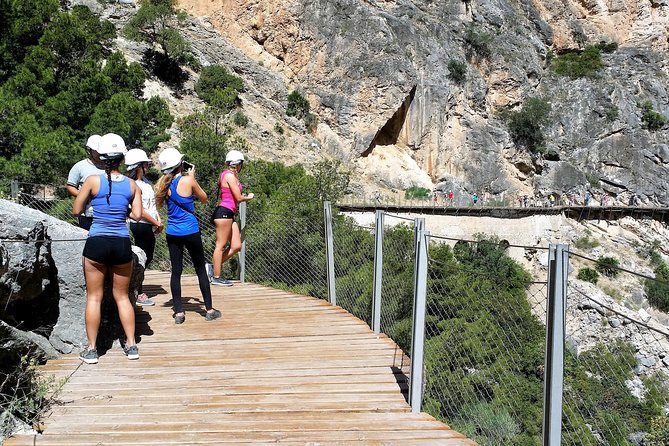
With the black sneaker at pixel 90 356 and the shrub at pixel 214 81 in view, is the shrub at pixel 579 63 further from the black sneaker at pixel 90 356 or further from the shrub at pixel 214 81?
the black sneaker at pixel 90 356

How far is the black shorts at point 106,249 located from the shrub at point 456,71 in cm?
3639

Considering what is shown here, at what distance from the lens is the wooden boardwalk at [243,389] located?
3090mm

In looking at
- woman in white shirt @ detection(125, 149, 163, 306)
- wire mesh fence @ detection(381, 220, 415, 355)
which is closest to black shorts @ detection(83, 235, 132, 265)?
woman in white shirt @ detection(125, 149, 163, 306)

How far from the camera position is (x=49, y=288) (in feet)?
14.1

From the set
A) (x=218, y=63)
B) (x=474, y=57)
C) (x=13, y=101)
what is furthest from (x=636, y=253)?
(x=13, y=101)

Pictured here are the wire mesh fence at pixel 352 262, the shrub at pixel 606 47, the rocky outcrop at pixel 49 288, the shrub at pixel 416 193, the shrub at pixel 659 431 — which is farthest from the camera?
the shrub at pixel 606 47

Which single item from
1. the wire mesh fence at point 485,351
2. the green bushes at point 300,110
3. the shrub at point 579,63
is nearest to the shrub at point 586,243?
the shrub at point 579,63

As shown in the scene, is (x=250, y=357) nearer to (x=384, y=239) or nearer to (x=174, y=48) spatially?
(x=384, y=239)

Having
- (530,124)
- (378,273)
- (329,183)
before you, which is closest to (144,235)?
(378,273)

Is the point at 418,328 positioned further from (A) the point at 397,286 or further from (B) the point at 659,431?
(A) the point at 397,286

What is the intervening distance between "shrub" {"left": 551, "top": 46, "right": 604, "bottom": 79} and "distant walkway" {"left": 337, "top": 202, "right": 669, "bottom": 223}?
11.9m

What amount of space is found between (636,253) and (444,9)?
21329 mm

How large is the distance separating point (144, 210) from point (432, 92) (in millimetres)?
33481

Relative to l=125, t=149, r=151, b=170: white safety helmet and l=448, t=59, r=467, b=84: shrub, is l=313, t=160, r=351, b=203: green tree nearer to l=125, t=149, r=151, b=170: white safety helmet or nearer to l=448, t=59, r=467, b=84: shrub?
l=448, t=59, r=467, b=84: shrub
